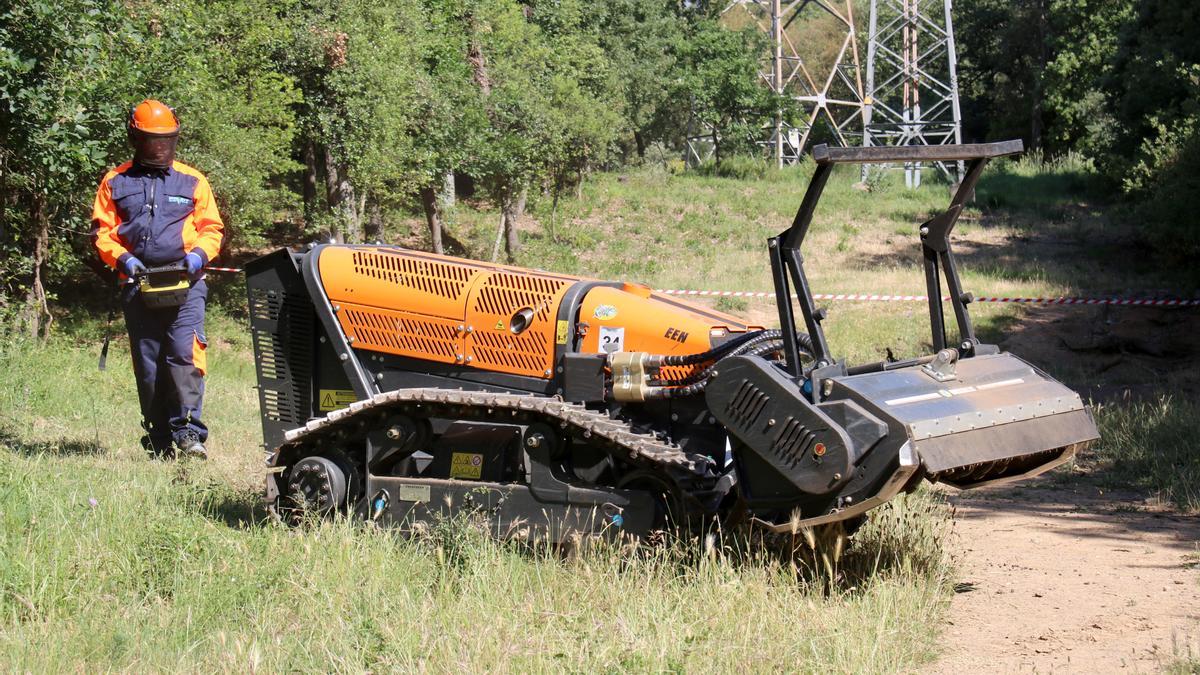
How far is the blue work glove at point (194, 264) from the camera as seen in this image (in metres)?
7.58

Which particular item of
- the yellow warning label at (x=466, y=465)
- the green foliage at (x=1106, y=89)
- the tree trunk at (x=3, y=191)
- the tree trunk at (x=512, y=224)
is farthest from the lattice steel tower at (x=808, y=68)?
the yellow warning label at (x=466, y=465)

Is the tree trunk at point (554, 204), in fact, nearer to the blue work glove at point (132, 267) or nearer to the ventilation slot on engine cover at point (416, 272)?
the blue work glove at point (132, 267)

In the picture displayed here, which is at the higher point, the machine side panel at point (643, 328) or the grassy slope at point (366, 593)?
the machine side panel at point (643, 328)

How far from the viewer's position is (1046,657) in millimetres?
5023

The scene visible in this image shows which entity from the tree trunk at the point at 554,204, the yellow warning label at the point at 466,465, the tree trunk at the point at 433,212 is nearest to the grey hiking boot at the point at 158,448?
the yellow warning label at the point at 466,465

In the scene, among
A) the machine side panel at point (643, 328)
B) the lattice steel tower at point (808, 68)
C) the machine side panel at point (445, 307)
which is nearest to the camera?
the machine side panel at point (643, 328)

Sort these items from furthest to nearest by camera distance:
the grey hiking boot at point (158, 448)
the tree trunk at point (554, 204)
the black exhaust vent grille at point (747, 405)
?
the tree trunk at point (554, 204), the grey hiking boot at point (158, 448), the black exhaust vent grille at point (747, 405)

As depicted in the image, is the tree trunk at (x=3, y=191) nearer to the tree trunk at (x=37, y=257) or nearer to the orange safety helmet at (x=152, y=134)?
the tree trunk at (x=37, y=257)

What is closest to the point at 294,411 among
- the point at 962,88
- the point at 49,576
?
the point at 49,576

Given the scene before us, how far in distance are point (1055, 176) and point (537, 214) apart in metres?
15.7

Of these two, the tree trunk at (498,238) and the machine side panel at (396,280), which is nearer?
the machine side panel at (396,280)

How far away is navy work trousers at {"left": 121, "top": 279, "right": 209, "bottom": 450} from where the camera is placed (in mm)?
7668

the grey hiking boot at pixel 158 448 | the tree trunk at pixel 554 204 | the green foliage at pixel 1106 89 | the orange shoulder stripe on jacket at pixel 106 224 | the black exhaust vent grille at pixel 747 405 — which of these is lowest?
the grey hiking boot at pixel 158 448

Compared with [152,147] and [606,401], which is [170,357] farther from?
[606,401]
